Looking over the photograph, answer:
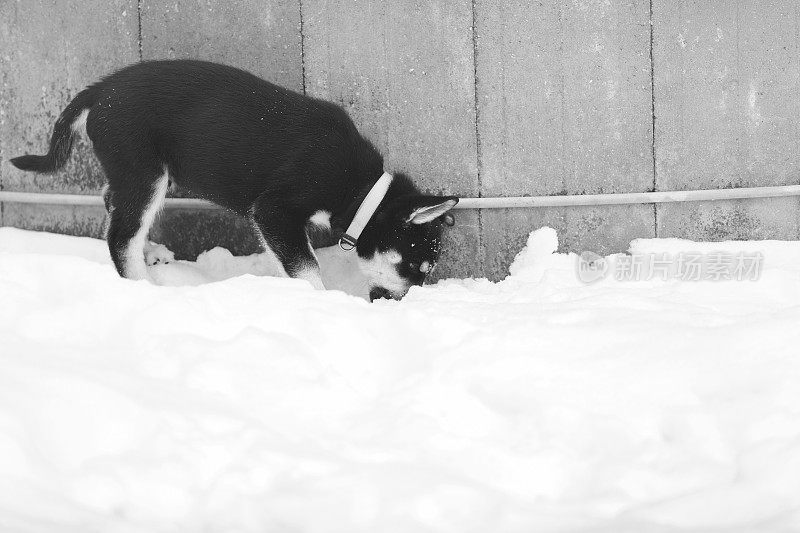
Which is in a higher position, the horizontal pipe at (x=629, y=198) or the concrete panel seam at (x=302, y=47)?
the concrete panel seam at (x=302, y=47)

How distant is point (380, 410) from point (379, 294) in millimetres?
1523

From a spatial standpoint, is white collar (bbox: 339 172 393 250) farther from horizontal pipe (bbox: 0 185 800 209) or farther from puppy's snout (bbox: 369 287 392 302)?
horizontal pipe (bbox: 0 185 800 209)

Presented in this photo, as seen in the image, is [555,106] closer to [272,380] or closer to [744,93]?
[744,93]

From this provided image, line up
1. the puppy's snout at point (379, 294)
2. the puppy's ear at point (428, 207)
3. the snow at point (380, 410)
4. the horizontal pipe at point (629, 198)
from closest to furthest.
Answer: the snow at point (380, 410) → the puppy's ear at point (428, 207) → the puppy's snout at point (379, 294) → the horizontal pipe at point (629, 198)

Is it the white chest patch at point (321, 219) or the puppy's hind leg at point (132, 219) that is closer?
the puppy's hind leg at point (132, 219)

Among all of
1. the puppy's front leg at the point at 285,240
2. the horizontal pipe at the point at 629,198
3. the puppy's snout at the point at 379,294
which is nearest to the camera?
the puppy's front leg at the point at 285,240

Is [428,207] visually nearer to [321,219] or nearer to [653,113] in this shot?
[321,219]

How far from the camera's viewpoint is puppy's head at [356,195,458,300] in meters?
3.20

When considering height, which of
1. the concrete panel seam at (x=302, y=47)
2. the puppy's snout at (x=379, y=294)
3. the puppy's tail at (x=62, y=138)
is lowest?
the puppy's snout at (x=379, y=294)

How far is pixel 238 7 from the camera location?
3.44 meters

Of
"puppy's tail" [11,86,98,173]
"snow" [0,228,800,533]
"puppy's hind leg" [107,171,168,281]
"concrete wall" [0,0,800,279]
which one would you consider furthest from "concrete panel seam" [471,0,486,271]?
"puppy's tail" [11,86,98,173]

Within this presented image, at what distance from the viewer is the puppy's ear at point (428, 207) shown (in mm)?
3032

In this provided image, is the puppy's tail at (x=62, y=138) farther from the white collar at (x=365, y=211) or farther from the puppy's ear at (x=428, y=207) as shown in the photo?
the puppy's ear at (x=428, y=207)

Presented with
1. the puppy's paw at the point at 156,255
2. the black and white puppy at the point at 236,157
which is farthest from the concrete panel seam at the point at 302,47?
the puppy's paw at the point at 156,255
